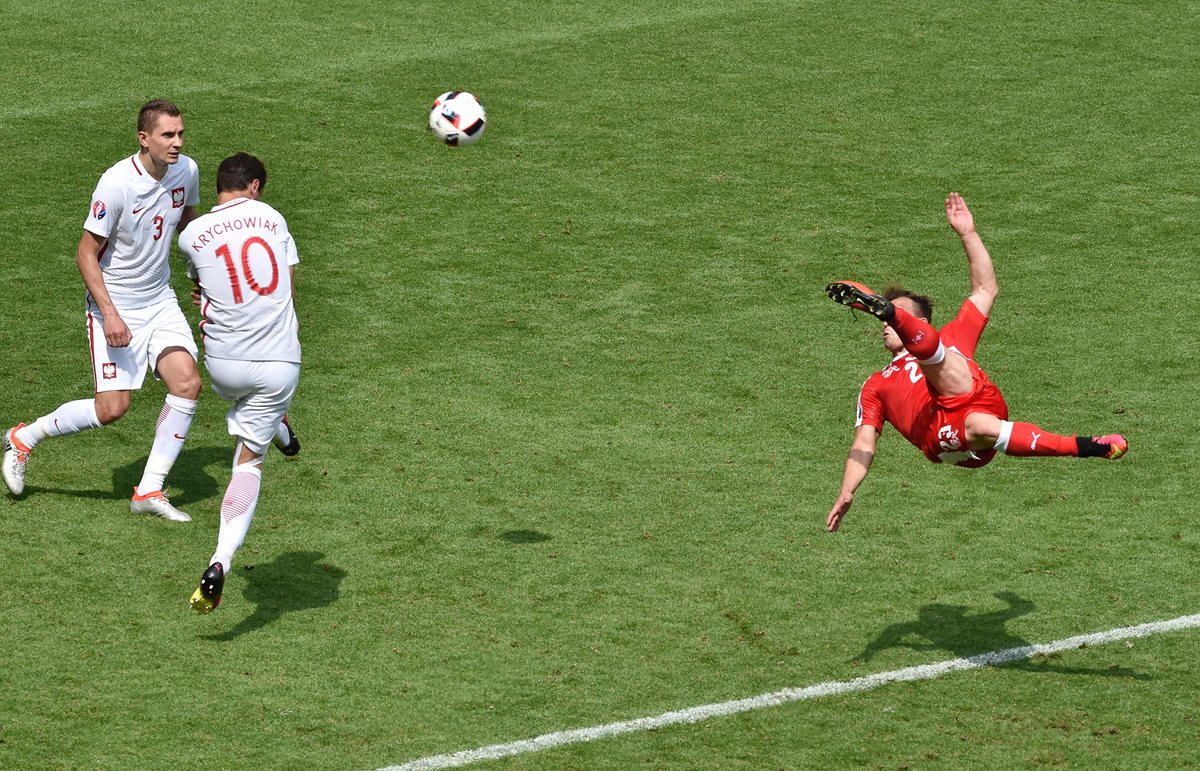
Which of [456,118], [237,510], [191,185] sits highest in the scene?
[456,118]

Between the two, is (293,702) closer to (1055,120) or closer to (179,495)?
(179,495)

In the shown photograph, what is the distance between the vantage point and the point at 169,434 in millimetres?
9867

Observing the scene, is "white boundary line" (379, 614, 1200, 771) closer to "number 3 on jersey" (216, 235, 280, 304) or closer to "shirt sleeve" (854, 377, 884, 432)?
"shirt sleeve" (854, 377, 884, 432)

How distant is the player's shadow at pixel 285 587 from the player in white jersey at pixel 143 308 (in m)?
0.94

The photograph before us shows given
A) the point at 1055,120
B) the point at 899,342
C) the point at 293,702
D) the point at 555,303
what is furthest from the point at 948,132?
the point at 293,702

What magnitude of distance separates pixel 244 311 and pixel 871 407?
3572 mm

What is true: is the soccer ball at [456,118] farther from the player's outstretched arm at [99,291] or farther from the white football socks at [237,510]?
the white football socks at [237,510]

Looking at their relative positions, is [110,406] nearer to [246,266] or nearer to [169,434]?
[169,434]

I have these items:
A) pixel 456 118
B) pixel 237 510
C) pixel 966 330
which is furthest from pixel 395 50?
pixel 966 330

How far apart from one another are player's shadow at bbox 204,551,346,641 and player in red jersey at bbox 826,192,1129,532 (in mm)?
3087

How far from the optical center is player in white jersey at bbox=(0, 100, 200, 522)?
9.66 metres

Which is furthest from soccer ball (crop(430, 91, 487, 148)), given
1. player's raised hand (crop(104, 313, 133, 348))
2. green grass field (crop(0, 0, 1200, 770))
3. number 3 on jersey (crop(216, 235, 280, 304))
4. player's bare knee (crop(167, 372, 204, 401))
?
number 3 on jersey (crop(216, 235, 280, 304))

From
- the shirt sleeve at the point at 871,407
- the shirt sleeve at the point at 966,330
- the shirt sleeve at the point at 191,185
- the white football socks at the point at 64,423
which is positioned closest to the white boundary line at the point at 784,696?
the shirt sleeve at the point at 871,407

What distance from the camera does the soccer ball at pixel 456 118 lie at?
1187 cm
